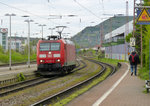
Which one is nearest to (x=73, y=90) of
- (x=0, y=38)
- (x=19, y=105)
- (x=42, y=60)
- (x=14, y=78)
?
(x=19, y=105)

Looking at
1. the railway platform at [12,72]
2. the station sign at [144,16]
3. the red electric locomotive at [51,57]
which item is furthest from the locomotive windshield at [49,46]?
the station sign at [144,16]

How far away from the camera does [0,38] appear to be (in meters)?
152

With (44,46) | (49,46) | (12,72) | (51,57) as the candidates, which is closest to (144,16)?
(51,57)

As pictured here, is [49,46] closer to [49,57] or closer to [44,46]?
[44,46]

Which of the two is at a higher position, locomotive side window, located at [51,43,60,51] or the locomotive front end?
locomotive side window, located at [51,43,60,51]

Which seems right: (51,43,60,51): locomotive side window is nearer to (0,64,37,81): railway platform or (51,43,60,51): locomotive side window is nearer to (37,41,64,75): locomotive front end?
(37,41,64,75): locomotive front end

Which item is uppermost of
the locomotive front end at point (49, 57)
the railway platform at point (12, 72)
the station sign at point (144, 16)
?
the station sign at point (144, 16)

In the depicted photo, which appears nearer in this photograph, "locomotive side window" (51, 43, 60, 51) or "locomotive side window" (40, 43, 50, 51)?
"locomotive side window" (51, 43, 60, 51)

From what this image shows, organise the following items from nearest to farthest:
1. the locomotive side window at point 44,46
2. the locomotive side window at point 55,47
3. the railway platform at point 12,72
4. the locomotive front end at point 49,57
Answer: the railway platform at point 12,72 → the locomotive front end at point 49,57 → the locomotive side window at point 55,47 → the locomotive side window at point 44,46

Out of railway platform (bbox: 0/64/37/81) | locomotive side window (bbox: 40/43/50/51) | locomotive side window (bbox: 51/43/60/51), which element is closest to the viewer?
A: railway platform (bbox: 0/64/37/81)

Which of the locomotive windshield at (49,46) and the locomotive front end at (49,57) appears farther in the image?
the locomotive windshield at (49,46)

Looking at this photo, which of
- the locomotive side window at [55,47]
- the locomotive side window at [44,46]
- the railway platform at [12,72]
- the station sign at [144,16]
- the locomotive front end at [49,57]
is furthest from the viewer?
the locomotive side window at [44,46]

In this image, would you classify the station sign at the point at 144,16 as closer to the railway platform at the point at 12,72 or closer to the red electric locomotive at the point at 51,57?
the red electric locomotive at the point at 51,57

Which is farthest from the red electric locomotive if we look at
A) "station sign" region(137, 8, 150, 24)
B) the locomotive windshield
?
"station sign" region(137, 8, 150, 24)
